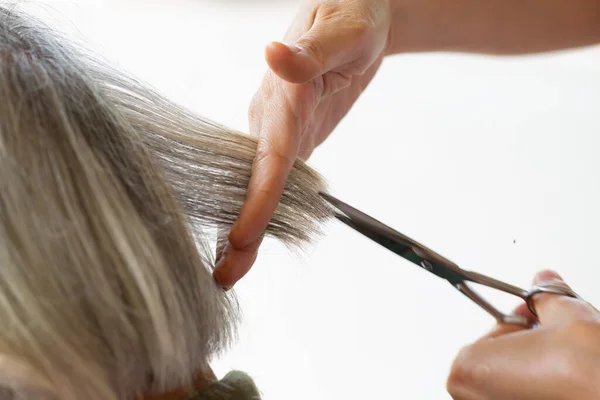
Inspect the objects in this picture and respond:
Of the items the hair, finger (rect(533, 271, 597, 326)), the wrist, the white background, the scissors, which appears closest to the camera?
the hair

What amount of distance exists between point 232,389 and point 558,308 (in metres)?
0.30

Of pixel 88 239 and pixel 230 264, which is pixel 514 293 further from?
pixel 88 239

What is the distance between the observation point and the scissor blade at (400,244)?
2.09 feet

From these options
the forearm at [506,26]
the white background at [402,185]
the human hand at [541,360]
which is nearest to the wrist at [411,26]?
the forearm at [506,26]

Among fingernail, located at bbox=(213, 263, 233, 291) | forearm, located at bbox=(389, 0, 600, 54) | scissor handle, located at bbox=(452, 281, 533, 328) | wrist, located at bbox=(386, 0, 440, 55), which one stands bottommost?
fingernail, located at bbox=(213, 263, 233, 291)

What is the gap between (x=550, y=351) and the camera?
19.6 inches

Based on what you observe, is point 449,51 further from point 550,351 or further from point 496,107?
point 550,351

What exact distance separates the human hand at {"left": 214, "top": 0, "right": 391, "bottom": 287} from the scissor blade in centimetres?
8

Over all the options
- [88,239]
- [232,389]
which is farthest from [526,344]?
[88,239]

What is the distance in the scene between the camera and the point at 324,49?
0.64 metres

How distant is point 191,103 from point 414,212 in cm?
47

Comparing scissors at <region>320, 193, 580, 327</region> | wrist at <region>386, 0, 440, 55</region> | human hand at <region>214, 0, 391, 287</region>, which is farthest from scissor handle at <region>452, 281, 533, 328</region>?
wrist at <region>386, 0, 440, 55</region>

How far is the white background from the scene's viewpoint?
1.03 metres

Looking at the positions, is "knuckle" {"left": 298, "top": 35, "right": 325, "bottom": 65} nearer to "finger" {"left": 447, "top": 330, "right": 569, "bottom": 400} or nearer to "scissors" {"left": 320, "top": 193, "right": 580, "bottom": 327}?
"scissors" {"left": 320, "top": 193, "right": 580, "bottom": 327}
